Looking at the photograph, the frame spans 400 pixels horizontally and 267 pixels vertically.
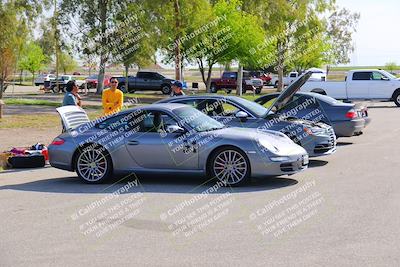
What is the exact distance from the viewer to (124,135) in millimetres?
10641

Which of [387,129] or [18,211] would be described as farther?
[387,129]

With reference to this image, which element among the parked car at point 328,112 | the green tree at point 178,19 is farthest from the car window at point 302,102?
the green tree at point 178,19

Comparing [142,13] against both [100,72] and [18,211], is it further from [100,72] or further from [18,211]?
[18,211]

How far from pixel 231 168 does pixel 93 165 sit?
2471mm

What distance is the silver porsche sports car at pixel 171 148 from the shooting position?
32.8 feet

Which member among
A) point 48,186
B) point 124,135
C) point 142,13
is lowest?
point 48,186

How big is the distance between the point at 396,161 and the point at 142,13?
83.3 feet

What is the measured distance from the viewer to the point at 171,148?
10.3 meters

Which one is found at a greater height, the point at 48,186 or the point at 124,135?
the point at 124,135

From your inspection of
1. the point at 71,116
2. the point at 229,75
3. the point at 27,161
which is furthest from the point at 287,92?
the point at 229,75

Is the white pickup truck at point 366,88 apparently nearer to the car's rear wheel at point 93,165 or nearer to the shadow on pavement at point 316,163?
the shadow on pavement at point 316,163

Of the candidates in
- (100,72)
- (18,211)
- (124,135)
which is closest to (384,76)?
(100,72)

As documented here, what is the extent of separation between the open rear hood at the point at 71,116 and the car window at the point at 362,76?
76.3ft

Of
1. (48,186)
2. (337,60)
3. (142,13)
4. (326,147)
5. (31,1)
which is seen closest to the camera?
(48,186)
